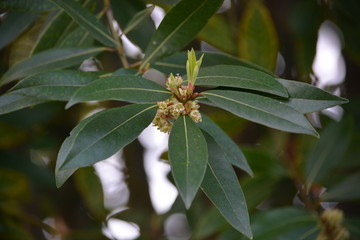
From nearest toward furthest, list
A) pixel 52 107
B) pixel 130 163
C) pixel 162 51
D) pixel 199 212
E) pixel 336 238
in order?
1. pixel 162 51
2. pixel 336 238
3. pixel 52 107
4. pixel 199 212
5. pixel 130 163

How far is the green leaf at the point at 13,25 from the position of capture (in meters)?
1.22

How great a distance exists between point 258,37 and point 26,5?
2.78ft

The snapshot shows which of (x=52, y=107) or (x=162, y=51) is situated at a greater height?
(x=162, y=51)

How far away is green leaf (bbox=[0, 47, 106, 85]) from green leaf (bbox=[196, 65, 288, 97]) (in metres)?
0.33

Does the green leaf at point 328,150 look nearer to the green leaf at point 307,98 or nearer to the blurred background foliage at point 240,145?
the blurred background foliage at point 240,145

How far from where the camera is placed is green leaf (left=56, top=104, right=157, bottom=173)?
2.35 ft

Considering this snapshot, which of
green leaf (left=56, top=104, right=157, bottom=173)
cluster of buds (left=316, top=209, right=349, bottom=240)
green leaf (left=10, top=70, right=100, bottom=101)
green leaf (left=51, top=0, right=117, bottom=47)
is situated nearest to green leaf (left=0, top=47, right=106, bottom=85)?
green leaf (left=51, top=0, right=117, bottom=47)

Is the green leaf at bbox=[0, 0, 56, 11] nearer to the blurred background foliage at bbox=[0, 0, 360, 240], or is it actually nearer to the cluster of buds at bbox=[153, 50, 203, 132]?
the blurred background foliage at bbox=[0, 0, 360, 240]

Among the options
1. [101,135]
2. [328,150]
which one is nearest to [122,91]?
[101,135]

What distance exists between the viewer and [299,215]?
4.54 ft

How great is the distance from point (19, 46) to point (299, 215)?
1.50 meters

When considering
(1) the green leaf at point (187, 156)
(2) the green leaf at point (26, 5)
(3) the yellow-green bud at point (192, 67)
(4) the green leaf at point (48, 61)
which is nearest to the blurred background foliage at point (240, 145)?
(2) the green leaf at point (26, 5)

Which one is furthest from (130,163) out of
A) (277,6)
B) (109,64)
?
(277,6)

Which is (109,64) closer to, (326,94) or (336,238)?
(336,238)
